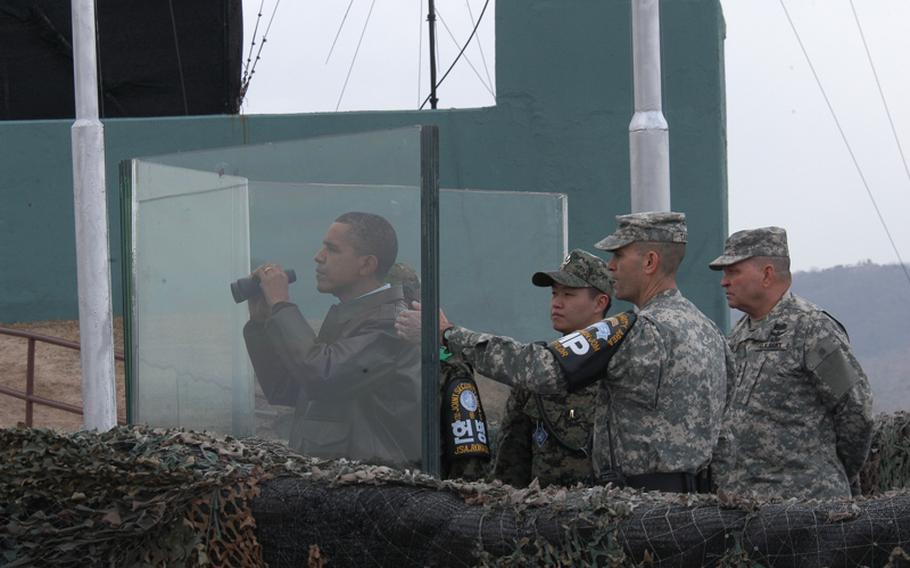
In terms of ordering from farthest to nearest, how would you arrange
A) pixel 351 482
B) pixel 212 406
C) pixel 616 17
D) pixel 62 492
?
1. pixel 616 17
2. pixel 212 406
3. pixel 62 492
4. pixel 351 482

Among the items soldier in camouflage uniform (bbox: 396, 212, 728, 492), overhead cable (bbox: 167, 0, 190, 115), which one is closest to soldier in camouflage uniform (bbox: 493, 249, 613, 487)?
soldier in camouflage uniform (bbox: 396, 212, 728, 492)

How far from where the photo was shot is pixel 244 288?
4.49 metres

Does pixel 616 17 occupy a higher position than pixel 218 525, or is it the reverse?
pixel 616 17

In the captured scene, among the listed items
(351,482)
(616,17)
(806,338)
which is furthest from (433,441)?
(616,17)

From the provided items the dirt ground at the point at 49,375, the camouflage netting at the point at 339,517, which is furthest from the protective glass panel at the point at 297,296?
the dirt ground at the point at 49,375

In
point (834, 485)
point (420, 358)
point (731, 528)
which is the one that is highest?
point (420, 358)

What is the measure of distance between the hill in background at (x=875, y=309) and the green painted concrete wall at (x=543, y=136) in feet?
4.21

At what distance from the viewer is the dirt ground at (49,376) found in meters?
11.2

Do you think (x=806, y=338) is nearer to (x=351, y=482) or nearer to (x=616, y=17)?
(x=351, y=482)

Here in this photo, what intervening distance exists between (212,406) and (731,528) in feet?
7.51

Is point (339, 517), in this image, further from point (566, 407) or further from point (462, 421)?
point (566, 407)

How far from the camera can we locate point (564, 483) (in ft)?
16.0

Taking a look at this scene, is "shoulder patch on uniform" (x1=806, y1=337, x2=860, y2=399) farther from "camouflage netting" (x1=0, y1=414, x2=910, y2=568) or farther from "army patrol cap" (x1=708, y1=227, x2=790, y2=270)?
"camouflage netting" (x1=0, y1=414, x2=910, y2=568)

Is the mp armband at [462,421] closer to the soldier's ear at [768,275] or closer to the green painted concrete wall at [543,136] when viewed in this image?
the soldier's ear at [768,275]
